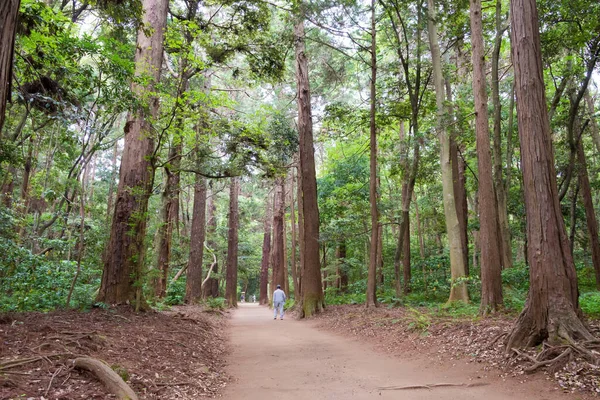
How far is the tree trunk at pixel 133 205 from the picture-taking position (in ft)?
28.1

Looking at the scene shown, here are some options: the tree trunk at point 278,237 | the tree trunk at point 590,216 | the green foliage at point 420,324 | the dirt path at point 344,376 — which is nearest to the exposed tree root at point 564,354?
the dirt path at point 344,376

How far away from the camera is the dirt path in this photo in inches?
185

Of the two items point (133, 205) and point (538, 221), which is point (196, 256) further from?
point (538, 221)

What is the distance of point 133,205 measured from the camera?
9.11 m

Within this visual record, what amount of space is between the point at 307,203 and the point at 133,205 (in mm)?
7407

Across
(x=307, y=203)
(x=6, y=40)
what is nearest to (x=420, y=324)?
(x=307, y=203)

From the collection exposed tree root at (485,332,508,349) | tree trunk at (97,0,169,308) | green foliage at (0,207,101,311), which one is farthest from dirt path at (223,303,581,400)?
green foliage at (0,207,101,311)

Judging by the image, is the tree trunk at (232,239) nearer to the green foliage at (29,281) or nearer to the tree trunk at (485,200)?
the green foliage at (29,281)

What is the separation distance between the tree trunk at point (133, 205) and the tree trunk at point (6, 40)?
487 cm

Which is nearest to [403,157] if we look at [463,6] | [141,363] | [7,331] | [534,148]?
[463,6]

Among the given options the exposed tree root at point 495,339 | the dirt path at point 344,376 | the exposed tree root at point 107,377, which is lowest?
the dirt path at point 344,376

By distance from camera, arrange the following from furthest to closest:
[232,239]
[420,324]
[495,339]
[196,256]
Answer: [232,239]
[196,256]
[420,324]
[495,339]

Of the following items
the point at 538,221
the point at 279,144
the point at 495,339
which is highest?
the point at 279,144

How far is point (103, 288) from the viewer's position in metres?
8.65
